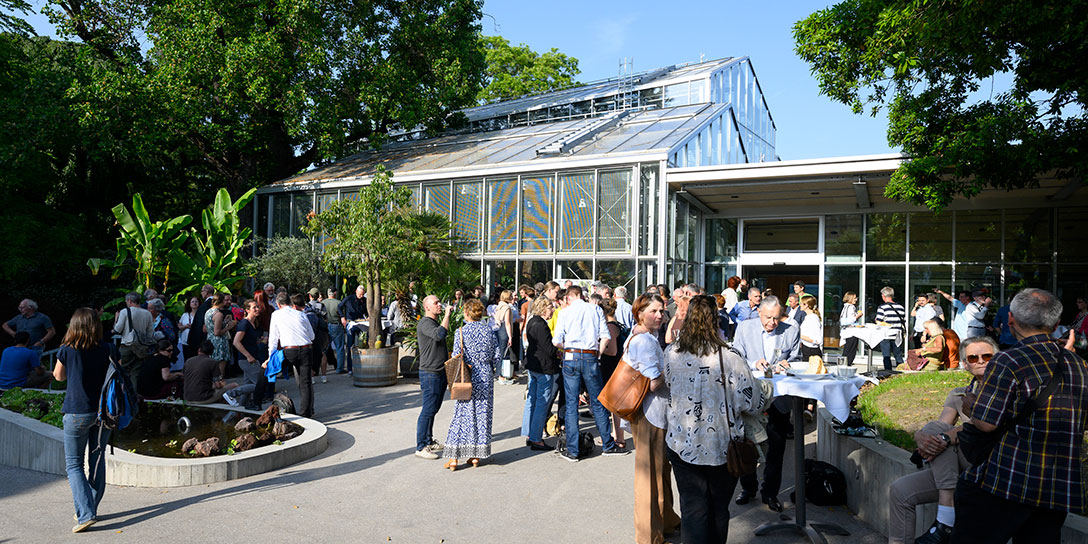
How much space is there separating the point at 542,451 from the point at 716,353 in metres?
4.24

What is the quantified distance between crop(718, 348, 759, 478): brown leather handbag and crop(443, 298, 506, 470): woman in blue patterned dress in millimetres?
3583

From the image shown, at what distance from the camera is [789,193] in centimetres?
1709

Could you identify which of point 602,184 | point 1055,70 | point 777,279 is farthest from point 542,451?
point 777,279

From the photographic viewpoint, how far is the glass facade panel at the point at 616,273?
54.3ft

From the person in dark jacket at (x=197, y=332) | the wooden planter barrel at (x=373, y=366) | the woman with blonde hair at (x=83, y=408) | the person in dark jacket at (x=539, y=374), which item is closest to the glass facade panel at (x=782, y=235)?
the wooden planter barrel at (x=373, y=366)

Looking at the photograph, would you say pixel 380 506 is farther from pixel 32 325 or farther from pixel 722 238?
pixel 722 238

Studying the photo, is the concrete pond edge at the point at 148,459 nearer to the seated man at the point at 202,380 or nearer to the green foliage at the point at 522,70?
the seated man at the point at 202,380

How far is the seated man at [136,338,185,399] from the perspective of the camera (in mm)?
9344

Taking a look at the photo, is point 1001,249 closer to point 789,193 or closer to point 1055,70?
point 789,193

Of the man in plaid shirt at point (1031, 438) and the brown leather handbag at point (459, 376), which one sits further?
the brown leather handbag at point (459, 376)

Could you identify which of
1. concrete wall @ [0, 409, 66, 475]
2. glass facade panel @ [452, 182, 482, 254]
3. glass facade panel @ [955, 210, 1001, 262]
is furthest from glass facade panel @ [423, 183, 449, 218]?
glass facade panel @ [955, 210, 1001, 262]

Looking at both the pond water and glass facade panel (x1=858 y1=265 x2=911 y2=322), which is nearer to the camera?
the pond water

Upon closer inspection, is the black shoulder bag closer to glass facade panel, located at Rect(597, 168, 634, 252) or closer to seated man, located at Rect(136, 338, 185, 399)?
seated man, located at Rect(136, 338, 185, 399)

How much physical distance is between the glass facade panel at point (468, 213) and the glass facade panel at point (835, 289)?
31.6 feet
